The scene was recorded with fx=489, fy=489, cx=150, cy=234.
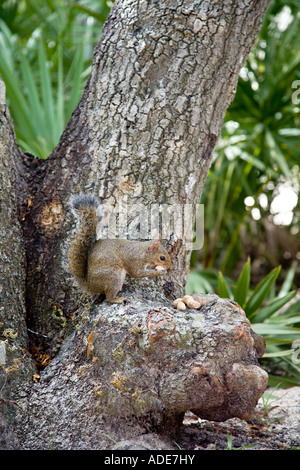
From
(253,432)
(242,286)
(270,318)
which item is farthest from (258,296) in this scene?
(253,432)

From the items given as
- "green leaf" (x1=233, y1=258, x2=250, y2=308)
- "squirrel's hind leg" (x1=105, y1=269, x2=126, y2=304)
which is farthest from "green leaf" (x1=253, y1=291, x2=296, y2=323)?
"squirrel's hind leg" (x1=105, y1=269, x2=126, y2=304)

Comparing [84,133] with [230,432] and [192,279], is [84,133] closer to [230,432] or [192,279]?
[230,432]

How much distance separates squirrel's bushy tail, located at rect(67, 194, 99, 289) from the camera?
5.48 ft

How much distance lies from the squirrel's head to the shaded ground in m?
0.56

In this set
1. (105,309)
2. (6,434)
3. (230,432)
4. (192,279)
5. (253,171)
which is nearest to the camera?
(6,434)

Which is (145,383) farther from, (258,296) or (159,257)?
(258,296)

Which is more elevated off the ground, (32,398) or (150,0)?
(150,0)

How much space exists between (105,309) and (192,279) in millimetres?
1462

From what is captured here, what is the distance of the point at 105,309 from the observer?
1562 mm

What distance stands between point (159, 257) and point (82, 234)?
11.7 inches

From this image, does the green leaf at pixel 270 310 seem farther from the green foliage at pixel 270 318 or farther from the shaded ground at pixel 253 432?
the shaded ground at pixel 253 432

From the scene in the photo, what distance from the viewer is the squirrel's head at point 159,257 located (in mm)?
1774

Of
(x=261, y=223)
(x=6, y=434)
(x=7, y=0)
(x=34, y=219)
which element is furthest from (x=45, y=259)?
(x=7, y=0)

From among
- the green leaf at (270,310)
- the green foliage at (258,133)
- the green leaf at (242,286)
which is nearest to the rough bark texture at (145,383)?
the green leaf at (242,286)
